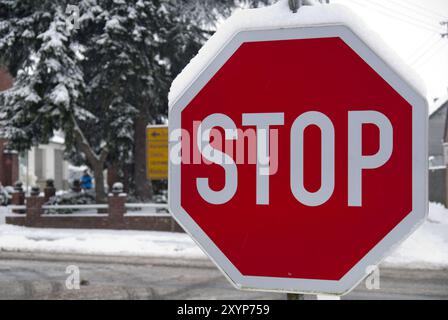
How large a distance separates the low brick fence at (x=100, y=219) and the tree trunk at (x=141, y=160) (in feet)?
4.96

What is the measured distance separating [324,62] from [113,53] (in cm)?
1475

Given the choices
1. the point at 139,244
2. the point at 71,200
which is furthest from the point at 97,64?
the point at 139,244

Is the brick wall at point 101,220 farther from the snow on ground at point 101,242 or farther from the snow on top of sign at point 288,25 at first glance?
the snow on top of sign at point 288,25

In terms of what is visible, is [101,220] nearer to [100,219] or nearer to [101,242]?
[100,219]

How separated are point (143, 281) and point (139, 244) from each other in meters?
4.19

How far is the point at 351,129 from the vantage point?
110 cm

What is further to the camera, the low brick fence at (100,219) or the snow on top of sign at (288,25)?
the low brick fence at (100,219)

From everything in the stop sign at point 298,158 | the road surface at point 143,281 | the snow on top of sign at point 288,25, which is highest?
the snow on top of sign at point 288,25

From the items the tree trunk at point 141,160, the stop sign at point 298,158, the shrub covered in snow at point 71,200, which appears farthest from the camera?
the shrub covered in snow at point 71,200

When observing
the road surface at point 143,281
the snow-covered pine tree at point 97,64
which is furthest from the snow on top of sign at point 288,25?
the snow-covered pine tree at point 97,64

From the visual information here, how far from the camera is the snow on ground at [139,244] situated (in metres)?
10.8

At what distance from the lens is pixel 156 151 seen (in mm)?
15234

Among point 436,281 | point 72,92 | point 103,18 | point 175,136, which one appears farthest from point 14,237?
point 175,136

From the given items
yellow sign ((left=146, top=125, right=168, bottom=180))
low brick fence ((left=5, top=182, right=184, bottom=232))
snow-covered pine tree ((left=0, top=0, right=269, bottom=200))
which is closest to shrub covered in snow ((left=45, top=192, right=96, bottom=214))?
snow-covered pine tree ((left=0, top=0, right=269, bottom=200))
